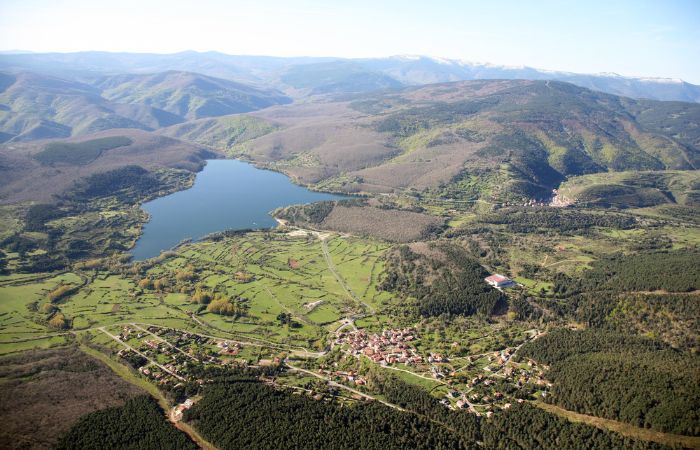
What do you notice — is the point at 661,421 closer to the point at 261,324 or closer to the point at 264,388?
the point at 264,388

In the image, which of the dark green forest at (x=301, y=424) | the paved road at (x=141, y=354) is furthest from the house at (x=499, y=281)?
the paved road at (x=141, y=354)

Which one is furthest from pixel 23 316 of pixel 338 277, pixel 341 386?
pixel 341 386

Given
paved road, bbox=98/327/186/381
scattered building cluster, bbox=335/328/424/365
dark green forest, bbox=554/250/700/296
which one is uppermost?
dark green forest, bbox=554/250/700/296

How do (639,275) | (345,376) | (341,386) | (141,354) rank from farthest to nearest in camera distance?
1. (639,275)
2. (141,354)
3. (345,376)
4. (341,386)

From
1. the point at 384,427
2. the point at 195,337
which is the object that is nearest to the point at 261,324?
the point at 195,337

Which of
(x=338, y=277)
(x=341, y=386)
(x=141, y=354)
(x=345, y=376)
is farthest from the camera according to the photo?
(x=338, y=277)

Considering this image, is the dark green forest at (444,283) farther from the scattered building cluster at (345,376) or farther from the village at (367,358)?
the scattered building cluster at (345,376)

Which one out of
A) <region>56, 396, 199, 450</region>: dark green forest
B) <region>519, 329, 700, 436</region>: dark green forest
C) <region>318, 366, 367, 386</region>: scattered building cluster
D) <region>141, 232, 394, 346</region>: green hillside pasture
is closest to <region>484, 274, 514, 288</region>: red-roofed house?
A: <region>519, 329, 700, 436</region>: dark green forest

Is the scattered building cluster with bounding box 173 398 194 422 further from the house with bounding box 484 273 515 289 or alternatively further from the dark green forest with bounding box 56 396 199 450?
the house with bounding box 484 273 515 289

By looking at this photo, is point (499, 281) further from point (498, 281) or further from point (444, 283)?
point (444, 283)
